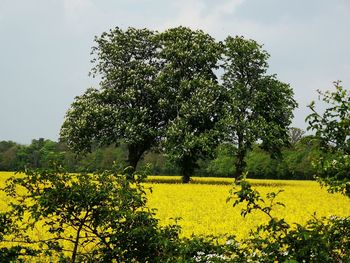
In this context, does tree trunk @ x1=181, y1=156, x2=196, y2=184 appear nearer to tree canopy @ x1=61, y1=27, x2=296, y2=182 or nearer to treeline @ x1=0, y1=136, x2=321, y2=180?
tree canopy @ x1=61, y1=27, x2=296, y2=182

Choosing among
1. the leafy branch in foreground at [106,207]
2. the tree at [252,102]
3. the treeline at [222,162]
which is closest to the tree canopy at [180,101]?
the tree at [252,102]

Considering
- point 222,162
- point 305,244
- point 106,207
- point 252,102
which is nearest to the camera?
point 305,244

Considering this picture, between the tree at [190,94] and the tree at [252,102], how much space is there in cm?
146

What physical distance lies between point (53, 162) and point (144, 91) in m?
39.2

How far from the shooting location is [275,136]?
44656 mm

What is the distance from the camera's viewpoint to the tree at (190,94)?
4309 cm

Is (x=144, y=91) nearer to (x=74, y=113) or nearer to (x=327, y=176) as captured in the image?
(x=74, y=113)

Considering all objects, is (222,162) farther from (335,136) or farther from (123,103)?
(335,136)

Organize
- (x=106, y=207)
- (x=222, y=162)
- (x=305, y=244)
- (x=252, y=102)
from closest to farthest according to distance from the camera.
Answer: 1. (x=305, y=244)
2. (x=106, y=207)
3. (x=252, y=102)
4. (x=222, y=162)

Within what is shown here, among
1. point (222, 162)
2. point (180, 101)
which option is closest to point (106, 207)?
point (180, 101)

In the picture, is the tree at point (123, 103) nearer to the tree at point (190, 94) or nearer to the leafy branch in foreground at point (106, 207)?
the tree at point (190, 94)

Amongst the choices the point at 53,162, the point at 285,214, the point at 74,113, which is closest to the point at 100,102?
the point at 74,113

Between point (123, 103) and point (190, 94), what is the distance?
6.79 meters

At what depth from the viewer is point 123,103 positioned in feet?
155
